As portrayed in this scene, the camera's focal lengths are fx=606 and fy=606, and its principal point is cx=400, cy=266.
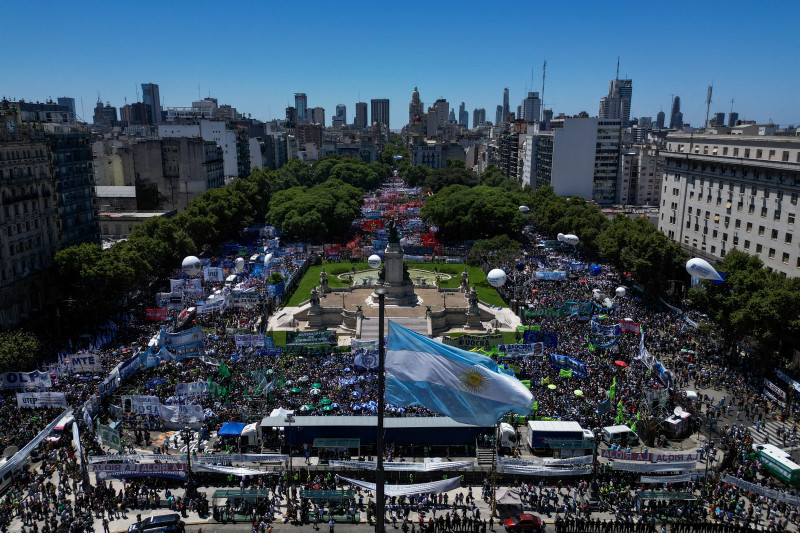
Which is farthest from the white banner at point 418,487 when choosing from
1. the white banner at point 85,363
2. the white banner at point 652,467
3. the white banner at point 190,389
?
the white banner at point 85,363

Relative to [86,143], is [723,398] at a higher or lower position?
lower

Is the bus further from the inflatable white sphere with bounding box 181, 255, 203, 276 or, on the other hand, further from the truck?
the inflatable white sphere with bounding box 181, 255, 203, 276

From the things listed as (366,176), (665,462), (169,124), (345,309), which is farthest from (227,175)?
(665,462)

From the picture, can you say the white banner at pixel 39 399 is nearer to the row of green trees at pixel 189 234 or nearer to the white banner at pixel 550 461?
the row of green trees at pixel 189 234

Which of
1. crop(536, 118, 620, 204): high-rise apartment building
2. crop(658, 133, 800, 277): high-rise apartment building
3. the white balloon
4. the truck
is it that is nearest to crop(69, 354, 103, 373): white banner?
the truck

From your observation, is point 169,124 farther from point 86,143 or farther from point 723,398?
point 723,398

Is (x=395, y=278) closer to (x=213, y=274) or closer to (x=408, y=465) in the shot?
(x=213, y=274)
